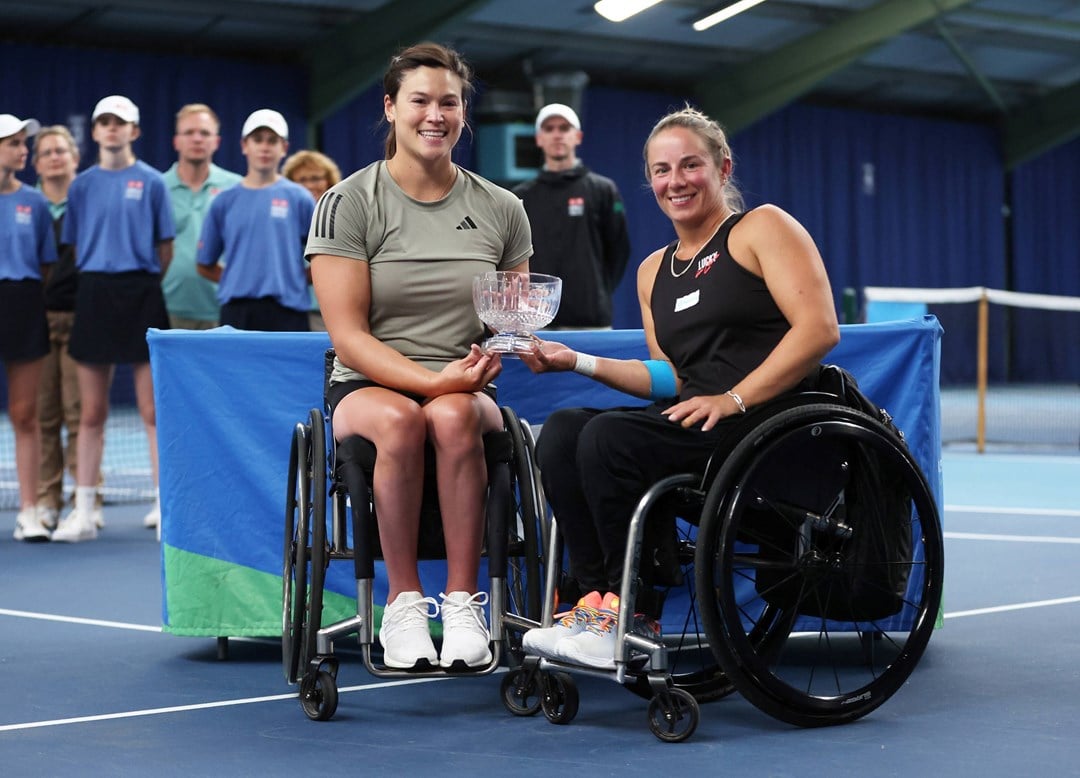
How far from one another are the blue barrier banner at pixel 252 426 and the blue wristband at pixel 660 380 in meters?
0.46

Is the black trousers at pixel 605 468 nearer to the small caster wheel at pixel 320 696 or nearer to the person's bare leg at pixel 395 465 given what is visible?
the person's bare leg at pixel 395 465

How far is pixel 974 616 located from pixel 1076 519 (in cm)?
225

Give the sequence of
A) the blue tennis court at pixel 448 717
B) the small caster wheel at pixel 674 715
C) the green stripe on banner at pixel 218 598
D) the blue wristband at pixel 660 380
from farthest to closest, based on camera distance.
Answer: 1. the green stripe on banner at pixel 218 598
2. the blue wristband at pixel 660 380
3. the small caster wheel at pixel 674 715
4. the blue tennis court at pixel 448 717

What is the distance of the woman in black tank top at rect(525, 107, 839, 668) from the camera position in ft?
8.74

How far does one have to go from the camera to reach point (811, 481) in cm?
270

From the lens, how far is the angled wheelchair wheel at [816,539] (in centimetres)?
255

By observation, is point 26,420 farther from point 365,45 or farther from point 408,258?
point 365,45

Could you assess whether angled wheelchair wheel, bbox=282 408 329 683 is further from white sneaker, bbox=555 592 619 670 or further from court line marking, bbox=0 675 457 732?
white sneaker, bbox=555 592 619 670

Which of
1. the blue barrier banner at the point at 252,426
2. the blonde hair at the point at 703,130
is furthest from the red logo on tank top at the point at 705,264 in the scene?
the blue barrier banner at the point at 252,426

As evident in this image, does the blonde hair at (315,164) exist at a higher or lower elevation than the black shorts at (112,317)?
higher

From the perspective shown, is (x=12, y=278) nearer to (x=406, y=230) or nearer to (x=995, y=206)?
(x=406, y=230)

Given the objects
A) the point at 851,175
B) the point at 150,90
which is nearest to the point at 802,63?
the point at 851,175

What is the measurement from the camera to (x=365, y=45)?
47.8 ft

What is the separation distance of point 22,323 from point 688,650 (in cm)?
311
